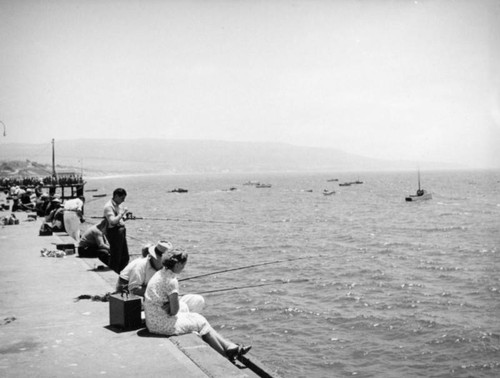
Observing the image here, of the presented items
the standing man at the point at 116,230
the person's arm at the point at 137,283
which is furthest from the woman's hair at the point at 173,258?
the standing man at the point at 116,230

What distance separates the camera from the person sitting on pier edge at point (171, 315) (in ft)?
21.1

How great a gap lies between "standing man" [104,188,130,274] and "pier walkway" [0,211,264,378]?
93 centimetres

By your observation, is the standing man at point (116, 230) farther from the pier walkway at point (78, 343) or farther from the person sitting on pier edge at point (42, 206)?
the person sitting on pier edge at point (42, 206)

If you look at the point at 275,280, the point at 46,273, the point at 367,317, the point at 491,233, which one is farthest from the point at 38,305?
the point at 491,233

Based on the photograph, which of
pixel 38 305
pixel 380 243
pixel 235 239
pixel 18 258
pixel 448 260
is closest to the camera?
pixel 38 305

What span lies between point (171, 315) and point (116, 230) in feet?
15.9

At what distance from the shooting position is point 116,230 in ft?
36.0

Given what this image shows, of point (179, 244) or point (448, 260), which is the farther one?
point (179, 244)

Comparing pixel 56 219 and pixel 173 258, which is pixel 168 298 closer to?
pixel 173 258

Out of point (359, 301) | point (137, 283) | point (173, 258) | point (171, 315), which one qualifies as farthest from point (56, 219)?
point (173, 258)

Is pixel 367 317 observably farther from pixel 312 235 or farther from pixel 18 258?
pixel 312 235

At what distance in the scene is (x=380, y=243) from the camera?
30.7m

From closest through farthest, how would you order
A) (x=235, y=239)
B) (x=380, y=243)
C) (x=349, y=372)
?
1. (x=349, y=372)
2. (x=380, y=243)
3. (x=235, y=239)

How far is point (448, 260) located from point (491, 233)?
13583mm
